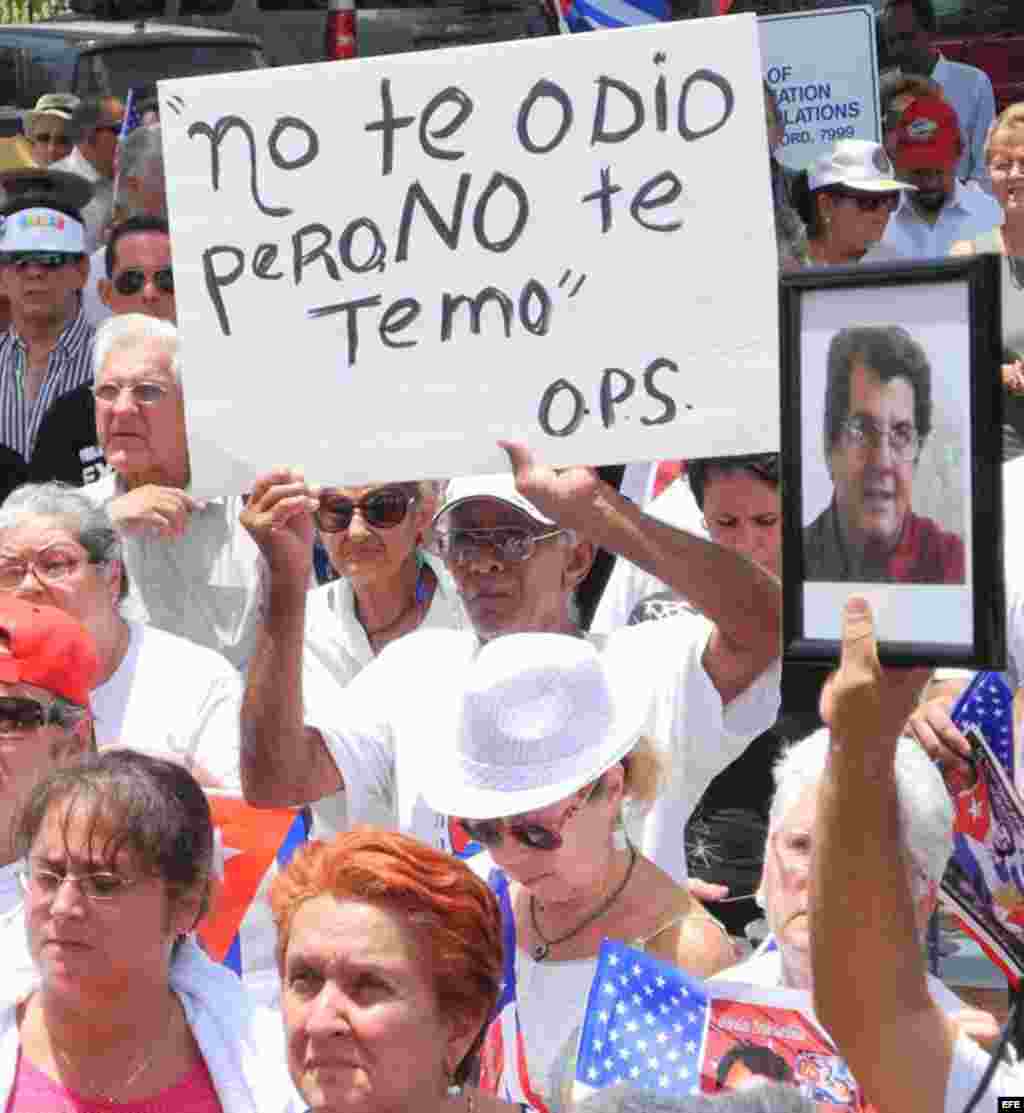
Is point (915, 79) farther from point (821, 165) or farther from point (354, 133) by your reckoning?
point (354, 133)

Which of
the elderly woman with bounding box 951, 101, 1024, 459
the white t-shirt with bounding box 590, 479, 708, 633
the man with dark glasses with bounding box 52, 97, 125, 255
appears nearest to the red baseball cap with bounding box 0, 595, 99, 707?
the white t-shirt with bounding box 590, 479, 708, 633

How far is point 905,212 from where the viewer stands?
840 centimetres

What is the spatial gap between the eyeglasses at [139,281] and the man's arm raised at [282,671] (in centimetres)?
279

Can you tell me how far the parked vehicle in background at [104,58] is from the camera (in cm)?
1323

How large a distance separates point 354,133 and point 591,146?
0.37 metres

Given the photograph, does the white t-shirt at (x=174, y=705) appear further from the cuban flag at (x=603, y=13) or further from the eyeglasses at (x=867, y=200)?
the cuban flag at (x=603, y=13)

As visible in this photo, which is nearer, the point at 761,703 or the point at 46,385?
the point at 761,703

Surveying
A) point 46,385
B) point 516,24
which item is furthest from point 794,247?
point 516,24

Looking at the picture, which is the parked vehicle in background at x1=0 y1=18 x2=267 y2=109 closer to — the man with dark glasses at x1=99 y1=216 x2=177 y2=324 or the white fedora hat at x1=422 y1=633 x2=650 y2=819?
the man with dark glasses at x1=99 y1=216 x2=177 y2=324

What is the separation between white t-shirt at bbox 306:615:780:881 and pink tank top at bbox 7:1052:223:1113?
706 mm

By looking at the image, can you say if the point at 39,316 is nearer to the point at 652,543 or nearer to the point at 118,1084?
the point at 652,543

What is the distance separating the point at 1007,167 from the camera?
20.4 ft

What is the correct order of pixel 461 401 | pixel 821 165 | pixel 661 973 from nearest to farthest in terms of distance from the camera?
1. pixel 661 973
2. pixel 461 401
3. pixel 821 165

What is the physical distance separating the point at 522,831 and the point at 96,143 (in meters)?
7.55
